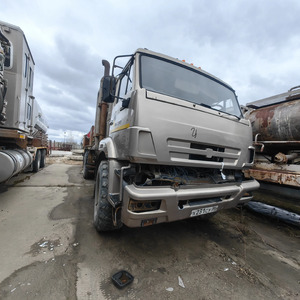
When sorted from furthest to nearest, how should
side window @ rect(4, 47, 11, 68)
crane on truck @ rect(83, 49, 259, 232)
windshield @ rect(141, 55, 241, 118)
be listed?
side window @ rect(4, 47, 11, 68) < windshield @ rect(141, 55, 241, 118) < crane on truck @ rect(83, 49, 259, 232)

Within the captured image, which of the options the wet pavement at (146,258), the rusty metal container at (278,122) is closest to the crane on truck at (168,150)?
the wet pavement at (146,258)

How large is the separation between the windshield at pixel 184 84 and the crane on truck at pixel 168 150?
0.02 metres

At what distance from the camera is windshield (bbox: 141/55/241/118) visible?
87.0 inches

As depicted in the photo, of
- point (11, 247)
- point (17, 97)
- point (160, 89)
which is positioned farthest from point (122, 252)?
point (17, 97)

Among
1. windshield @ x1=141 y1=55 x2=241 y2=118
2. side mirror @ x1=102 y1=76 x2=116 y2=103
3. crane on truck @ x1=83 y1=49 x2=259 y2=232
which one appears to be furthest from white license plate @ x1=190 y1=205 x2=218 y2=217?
side mirror @ x1=102 y1=76 x2=116 y2=103

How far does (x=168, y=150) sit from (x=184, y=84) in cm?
120

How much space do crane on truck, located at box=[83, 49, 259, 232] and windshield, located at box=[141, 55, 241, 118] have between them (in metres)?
0.02

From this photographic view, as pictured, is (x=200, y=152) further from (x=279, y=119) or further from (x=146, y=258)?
(x=279, y=119)

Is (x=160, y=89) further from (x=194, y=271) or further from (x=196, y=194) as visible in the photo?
(x=194, y=271)

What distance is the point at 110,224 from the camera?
7.45ft

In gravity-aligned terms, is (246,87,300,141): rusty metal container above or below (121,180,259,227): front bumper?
above

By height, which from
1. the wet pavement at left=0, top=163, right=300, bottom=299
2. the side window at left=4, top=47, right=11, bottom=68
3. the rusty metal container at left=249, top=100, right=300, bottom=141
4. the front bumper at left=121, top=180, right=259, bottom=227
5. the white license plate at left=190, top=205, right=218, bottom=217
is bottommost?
the wet pavement at left=0, top=163, right=300, bottom=299

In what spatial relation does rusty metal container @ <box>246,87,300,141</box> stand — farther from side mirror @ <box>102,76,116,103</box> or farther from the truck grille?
side mirror @ <box>102,76,116,103</box>

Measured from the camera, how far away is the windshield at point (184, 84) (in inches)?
87.0
